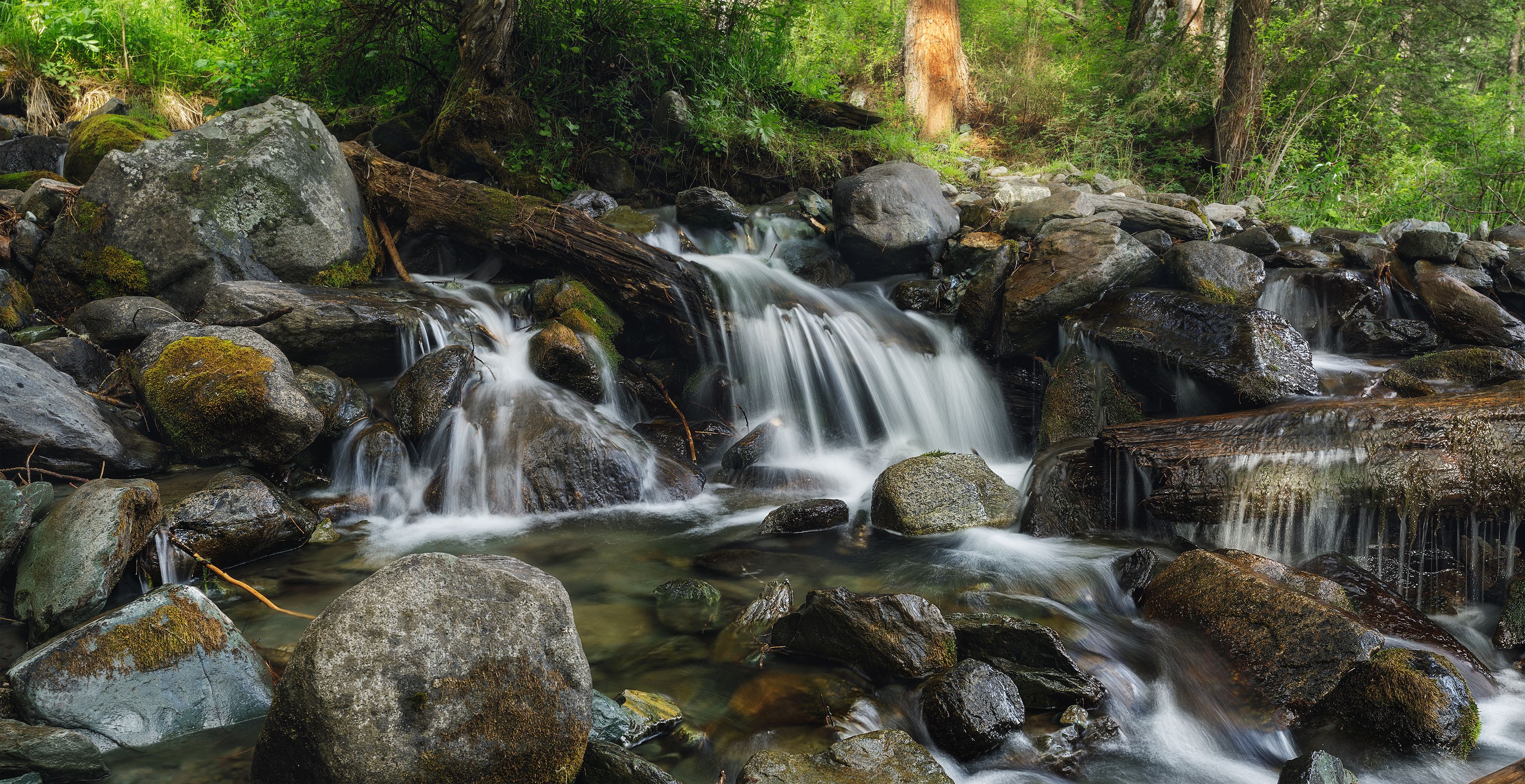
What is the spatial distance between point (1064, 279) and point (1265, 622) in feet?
13.8

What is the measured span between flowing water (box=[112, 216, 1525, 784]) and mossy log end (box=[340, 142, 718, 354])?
40 cm

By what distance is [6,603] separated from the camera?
3.85m

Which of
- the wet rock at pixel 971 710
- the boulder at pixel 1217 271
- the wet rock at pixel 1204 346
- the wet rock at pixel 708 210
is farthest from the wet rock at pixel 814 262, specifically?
the wet rock at pixel 971 710

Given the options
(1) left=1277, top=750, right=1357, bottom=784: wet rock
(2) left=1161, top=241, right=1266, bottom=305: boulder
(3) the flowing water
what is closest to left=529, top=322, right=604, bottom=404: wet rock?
(3) the flowing water

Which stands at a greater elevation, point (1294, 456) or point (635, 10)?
point (635, 10)

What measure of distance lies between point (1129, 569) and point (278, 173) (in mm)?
7405

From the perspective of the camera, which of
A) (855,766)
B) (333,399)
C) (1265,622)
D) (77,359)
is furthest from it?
(333,399)

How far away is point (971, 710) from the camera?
322cm

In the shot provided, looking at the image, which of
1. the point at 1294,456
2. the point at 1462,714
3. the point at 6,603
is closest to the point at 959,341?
the point at 1294,456

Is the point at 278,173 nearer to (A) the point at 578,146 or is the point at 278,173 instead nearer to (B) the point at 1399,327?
(A) the point at 578,146

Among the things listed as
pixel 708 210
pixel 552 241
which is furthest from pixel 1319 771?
pixel 708 210

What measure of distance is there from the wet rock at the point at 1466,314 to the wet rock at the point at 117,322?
35.5 feet

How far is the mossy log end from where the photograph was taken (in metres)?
7.80

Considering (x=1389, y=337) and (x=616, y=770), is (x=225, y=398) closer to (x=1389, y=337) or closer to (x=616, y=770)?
(x=616, y=770)
